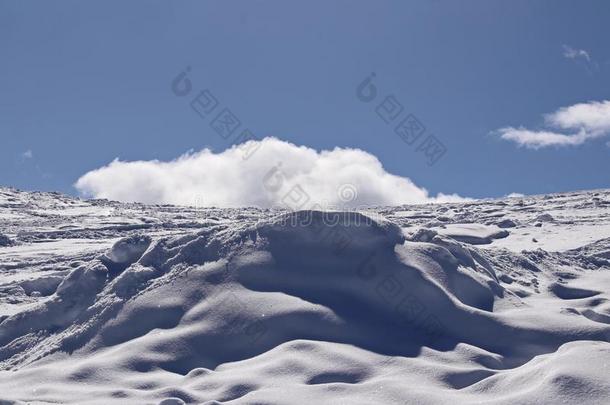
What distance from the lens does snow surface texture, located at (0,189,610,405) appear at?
1268 centimetres

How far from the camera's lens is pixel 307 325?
14594mm

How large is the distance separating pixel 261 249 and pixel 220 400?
4370mm

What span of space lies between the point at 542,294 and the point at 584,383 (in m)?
6.78

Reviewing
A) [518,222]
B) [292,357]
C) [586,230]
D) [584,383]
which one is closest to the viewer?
[584,383]

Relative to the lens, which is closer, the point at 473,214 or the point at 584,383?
the point at 584,383

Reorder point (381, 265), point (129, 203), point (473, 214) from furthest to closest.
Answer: point (129, 203) < point (473, 214) < point (381, 265)

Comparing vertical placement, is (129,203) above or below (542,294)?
above

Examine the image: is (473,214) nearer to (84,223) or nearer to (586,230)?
(586,230)

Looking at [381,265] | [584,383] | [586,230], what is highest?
[586,230]

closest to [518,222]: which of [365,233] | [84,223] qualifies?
[365,233]

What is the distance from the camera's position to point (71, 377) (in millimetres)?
13875

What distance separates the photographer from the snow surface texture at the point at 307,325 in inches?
499

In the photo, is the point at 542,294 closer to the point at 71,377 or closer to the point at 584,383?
the point at 584,383

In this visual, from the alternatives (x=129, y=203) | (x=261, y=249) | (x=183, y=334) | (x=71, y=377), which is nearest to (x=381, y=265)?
(x=261, y=249)
